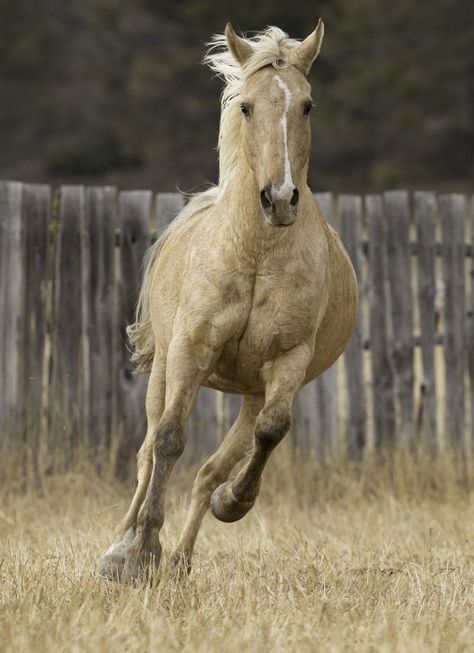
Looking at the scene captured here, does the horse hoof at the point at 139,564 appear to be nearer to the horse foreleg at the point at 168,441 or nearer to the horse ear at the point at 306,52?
the horse foreleg at the point at 168,441

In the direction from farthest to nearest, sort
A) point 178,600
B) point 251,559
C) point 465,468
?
point 465,468, point 251,559, point 178,600

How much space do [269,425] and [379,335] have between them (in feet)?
12.7

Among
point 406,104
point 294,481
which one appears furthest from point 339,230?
point 406,104

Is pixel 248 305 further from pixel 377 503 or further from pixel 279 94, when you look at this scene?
pixel 377 503

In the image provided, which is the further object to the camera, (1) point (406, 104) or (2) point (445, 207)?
(1) point (406, 104)

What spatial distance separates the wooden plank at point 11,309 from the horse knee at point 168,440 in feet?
11.3

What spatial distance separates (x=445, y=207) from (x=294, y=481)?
2.41 meters

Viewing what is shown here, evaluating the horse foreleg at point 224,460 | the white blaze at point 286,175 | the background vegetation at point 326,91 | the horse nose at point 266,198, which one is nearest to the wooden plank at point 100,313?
the horse foreleg at point 224,460

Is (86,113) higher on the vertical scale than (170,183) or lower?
higher

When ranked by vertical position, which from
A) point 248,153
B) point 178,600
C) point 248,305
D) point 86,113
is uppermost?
point 86,113

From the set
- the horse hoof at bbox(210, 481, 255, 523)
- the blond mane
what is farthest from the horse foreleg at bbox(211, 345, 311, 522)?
the blond mane

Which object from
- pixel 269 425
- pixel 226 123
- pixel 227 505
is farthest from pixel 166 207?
pixel 269 425

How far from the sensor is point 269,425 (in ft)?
16.0

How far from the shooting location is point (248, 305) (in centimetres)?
491
